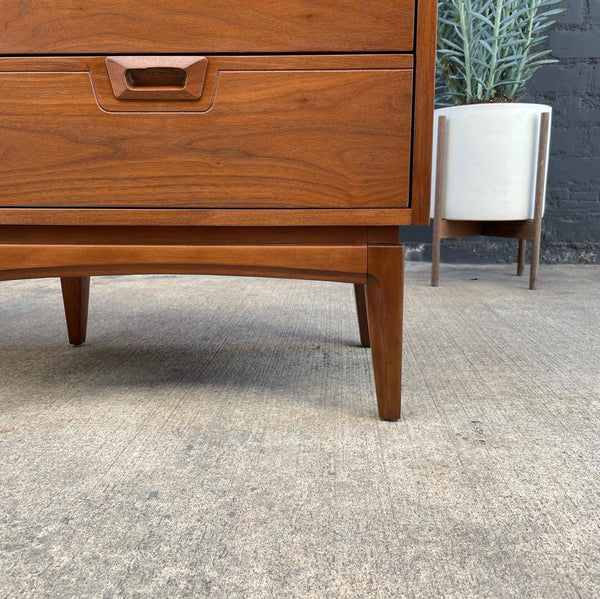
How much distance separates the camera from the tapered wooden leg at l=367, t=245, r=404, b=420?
2.39ft

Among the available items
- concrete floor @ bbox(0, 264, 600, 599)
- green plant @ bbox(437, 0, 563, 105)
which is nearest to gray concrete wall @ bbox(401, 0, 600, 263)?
green plant @ bbox(437, 0, 563, 105)

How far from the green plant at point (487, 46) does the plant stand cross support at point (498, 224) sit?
0.20 metres

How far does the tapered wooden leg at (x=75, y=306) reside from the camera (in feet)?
3.64

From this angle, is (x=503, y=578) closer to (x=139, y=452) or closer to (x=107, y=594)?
(x=107, y=594)

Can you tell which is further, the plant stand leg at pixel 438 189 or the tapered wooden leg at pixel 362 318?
the plant stand leg at pixel 438 189

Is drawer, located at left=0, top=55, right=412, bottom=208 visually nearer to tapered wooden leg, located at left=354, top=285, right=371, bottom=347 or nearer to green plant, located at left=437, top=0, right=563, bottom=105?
tapered wooden leg, located at left=354, top=285, right=371, bottom=347

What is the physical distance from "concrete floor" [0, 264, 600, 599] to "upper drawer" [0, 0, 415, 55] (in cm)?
45

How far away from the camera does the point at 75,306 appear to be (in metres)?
1.12

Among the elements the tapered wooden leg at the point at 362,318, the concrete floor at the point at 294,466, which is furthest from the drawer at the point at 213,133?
the tapered wooden leg at the point at 362,318

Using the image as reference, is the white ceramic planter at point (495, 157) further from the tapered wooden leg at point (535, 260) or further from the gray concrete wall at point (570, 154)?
the gray concrete wall at point (570, 154)

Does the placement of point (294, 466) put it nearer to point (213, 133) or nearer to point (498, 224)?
point (213, 133)

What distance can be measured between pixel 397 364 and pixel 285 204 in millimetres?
243

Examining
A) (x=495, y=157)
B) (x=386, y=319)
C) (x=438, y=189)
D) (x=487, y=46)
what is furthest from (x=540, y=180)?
(x=386, y=319)

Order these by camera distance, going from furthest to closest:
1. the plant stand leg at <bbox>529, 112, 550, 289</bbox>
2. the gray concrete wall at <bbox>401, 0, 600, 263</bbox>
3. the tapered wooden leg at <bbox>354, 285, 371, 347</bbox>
A: 1. the gray concrete wall at <bbox>401, 0, 600, 263</bbox>
2. the plant stand leg at <bbox>529, 112, 550, 289</bbox>
3. the tapered wooden leg at <bbox>354, 285, 371, 347</bbox>
